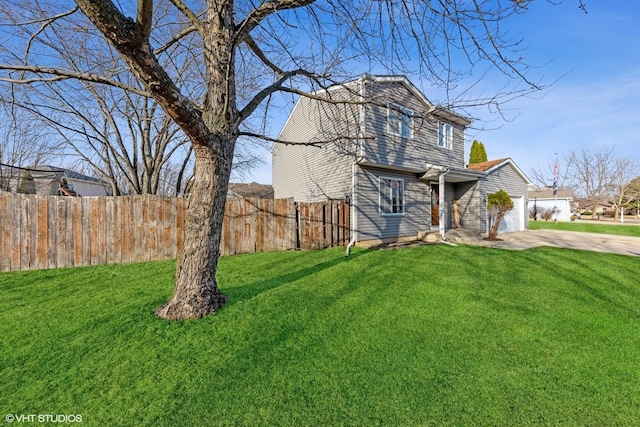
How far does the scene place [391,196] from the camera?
10.9 meters

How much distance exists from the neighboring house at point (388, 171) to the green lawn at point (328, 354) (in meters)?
5.22

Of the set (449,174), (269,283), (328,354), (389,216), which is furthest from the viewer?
(449,174)

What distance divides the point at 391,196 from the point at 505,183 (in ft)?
27.9

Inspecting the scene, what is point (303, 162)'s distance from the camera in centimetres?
1288

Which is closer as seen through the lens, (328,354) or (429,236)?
(328,354)

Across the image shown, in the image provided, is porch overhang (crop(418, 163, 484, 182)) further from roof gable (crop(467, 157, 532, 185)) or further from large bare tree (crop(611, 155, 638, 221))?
large bare tree (crop(611, 155, 638, 221))

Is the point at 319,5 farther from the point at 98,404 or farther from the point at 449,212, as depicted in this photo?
the point at 449,212

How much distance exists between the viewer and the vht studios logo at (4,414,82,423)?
6.17ft

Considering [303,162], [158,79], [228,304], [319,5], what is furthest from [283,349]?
[303,162]

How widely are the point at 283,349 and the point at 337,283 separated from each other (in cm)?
219

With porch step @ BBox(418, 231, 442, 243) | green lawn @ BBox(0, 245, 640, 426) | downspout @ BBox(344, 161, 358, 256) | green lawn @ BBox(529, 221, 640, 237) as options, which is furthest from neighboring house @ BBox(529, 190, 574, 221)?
green lawn @ BBox(0, 245, 640, 426)

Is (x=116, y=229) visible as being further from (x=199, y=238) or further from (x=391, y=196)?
(x=391, y=196)

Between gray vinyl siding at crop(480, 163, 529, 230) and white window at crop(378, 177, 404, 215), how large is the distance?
4900 mm

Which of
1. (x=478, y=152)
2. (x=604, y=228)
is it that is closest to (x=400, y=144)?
(x=478, y=152)
